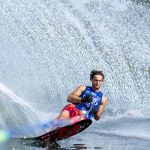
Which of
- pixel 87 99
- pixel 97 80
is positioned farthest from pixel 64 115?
pixel 97 80

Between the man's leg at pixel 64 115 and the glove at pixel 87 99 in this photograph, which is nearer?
the glove at pixel 87 99

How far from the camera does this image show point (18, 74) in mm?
21078

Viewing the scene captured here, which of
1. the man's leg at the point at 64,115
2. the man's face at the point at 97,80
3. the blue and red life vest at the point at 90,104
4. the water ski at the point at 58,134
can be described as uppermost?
the man's face at the point at 97,80

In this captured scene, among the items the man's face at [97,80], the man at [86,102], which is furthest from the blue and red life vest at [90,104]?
the man's face at [97,80]

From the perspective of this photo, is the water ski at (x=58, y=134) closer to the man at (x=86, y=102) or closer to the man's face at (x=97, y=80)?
the man at (x=86, y=102)

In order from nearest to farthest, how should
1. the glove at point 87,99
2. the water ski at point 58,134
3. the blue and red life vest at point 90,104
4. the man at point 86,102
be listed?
the water ski at point 58,134 < the glove at point 87,99 < the man at point 86,102 < the blue and red life vest at point 90,104

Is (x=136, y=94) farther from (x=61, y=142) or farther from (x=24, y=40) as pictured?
(x=61, y=142)

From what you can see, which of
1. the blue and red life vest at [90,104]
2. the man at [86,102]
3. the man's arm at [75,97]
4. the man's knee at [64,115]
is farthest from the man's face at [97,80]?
the man's knee at [64,115]

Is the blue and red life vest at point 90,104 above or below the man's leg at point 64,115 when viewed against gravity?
above

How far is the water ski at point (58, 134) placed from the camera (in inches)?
402

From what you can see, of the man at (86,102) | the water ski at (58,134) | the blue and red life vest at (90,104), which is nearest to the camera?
the water ski at (58,134)

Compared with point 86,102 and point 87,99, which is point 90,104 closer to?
point 86,102

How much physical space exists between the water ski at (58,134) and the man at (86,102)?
0.73ft

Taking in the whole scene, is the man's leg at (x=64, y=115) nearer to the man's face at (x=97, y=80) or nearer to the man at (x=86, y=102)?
the man at (x=86, y=102)
